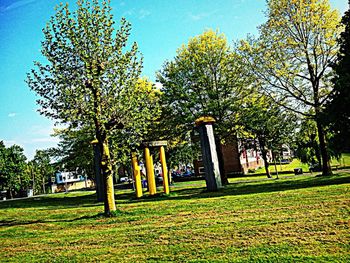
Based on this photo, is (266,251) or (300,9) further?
(300,9)

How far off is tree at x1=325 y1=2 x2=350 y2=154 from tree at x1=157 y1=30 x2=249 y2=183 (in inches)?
300

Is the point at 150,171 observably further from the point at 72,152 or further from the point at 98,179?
the point at 72,152

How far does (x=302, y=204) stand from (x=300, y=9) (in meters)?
16.9

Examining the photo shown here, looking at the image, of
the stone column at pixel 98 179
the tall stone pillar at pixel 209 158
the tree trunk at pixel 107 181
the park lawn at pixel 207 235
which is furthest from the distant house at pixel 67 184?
the park lawn at pixel 207 235

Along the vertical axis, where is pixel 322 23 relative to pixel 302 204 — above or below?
above

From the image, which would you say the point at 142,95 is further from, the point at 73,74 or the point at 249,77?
the point at 249,77

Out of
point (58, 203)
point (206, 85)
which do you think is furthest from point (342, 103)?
point (58, 203)

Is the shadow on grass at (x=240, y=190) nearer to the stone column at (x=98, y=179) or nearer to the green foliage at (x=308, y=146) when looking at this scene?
the stone column at (x=98, y=179)

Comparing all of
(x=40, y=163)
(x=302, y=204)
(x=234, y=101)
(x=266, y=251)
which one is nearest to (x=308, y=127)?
(x=234, y=101)

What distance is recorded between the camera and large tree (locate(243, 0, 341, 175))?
825 inches

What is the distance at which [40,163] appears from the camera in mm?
79562

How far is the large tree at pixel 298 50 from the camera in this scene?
21.0 meters

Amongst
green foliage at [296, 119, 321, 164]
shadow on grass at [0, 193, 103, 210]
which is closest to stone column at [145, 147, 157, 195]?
shadow on grass at [0, 193, 103, 210]

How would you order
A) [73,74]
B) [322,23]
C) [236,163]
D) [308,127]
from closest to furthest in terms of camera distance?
[73,74] → [322,23] → [308,127] → [236,163]
